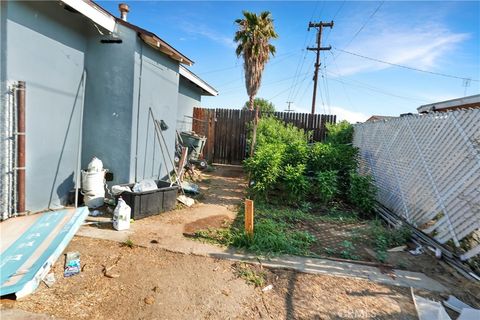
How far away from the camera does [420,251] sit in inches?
145

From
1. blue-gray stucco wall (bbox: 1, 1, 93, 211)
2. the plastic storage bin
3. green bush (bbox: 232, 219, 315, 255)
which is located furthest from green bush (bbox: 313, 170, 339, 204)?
blue-gray stucco wall (bbox: 1, 1, 93, 211)

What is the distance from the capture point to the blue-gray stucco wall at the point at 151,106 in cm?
492

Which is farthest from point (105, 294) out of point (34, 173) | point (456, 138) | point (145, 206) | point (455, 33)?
point (455, 33)

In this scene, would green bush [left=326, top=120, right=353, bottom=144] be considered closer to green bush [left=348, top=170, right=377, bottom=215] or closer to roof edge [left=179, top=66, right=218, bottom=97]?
green bush [left=348, top=170, right=377, bottom=215]

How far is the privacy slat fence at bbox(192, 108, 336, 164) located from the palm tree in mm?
4769

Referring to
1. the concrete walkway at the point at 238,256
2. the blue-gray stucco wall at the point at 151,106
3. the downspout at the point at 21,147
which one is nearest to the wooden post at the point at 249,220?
the concrete walkway at the point at 238,256

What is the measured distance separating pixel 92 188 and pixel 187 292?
2950mm

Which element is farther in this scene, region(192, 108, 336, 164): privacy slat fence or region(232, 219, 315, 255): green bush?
region(192, 108, 336, 164): privacy slat fence

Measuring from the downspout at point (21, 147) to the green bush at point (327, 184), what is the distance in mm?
5014

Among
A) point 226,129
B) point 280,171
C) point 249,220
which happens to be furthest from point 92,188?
point 226,129

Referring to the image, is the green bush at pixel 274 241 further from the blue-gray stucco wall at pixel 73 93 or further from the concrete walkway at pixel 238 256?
the blue-gray stucco wall at pixel 73 93

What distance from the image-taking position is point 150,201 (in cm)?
442

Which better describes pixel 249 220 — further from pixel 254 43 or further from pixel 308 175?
pixel 254 43

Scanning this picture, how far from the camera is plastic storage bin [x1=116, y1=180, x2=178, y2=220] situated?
419 centimetres
